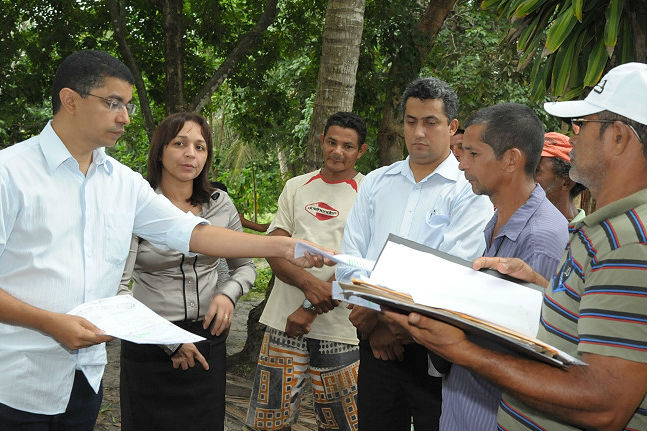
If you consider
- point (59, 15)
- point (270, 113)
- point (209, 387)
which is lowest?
point (209, 387)

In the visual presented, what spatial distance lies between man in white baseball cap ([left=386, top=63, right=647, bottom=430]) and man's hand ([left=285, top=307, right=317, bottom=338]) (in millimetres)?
1875

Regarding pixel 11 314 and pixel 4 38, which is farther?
pixel 4 38


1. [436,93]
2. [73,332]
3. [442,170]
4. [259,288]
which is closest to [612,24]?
[436,93]

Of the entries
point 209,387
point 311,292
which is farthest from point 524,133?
point 209,387

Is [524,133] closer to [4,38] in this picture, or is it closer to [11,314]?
[11,314]

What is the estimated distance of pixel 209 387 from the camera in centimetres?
331

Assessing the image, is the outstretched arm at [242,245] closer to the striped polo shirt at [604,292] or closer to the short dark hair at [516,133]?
the short dark hair at [516,133]

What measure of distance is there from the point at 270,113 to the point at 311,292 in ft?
20.4

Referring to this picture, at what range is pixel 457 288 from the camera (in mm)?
1886

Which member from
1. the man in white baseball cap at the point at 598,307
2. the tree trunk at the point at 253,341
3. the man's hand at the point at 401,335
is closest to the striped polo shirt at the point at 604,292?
the man in white baseball cap at the point at 598,307

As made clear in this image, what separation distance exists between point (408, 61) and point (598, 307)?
22.4ft

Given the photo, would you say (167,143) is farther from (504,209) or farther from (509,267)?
(509,267)

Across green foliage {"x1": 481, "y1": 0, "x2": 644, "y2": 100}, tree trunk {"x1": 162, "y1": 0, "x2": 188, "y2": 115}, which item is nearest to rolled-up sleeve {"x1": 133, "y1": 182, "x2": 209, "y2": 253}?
green foliage {"x1": 481, "y1": 0, "x2": 644, "y2": 100}

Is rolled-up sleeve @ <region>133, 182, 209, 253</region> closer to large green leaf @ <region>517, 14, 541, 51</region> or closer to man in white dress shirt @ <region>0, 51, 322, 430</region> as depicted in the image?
man in white dress shirt @ <region>0, 51, 322, 430</region>
